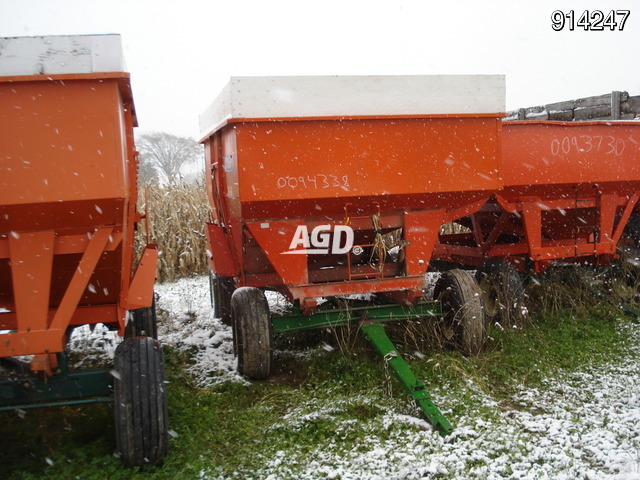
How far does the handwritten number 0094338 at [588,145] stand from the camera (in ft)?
20.4

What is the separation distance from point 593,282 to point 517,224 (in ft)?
3.56

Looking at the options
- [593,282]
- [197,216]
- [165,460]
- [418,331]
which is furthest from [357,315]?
[197,216]

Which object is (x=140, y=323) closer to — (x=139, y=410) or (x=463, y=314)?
(x=139, y=410)

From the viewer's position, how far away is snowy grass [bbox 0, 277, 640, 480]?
3.41m

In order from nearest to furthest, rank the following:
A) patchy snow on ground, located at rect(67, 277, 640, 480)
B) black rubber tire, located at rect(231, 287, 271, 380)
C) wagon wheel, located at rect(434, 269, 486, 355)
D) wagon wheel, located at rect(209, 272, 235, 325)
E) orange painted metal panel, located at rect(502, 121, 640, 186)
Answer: patchy snow on ground, located at rect(67, 277, 640, 480), black rubber tire, located at rect(231, 287, 271, 380), wagon wheel, located at rect(434, 269, 486, 355), orange painted metal panel, located at rect(502, 121, 640, 186), wagon wheel, located at rect(209, 272, 235, 325)

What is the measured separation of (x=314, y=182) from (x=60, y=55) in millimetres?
2028

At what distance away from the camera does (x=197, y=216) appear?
949 cm

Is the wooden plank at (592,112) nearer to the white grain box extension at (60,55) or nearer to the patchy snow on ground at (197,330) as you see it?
the patchy snow on ground at (197,330)

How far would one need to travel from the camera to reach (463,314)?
16.6 ft

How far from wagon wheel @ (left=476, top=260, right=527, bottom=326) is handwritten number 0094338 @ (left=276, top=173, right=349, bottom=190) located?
2.11 meters

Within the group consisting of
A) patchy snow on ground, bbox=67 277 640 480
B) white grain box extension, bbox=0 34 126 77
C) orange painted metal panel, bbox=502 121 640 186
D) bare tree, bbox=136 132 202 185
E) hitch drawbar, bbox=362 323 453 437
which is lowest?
patchy snow on ground, bbox=67 277 640 480

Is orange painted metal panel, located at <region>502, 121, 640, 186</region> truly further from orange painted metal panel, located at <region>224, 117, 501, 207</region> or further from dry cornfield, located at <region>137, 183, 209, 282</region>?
dry cornfield, located at <region>137, 183, 209, 282</region>

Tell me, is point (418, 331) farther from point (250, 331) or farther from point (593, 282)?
point (593, 282)

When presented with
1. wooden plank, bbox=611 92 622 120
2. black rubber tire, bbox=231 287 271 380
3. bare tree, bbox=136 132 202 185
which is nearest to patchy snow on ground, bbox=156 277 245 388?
black rubber tire, bbox=231 287 271 380
